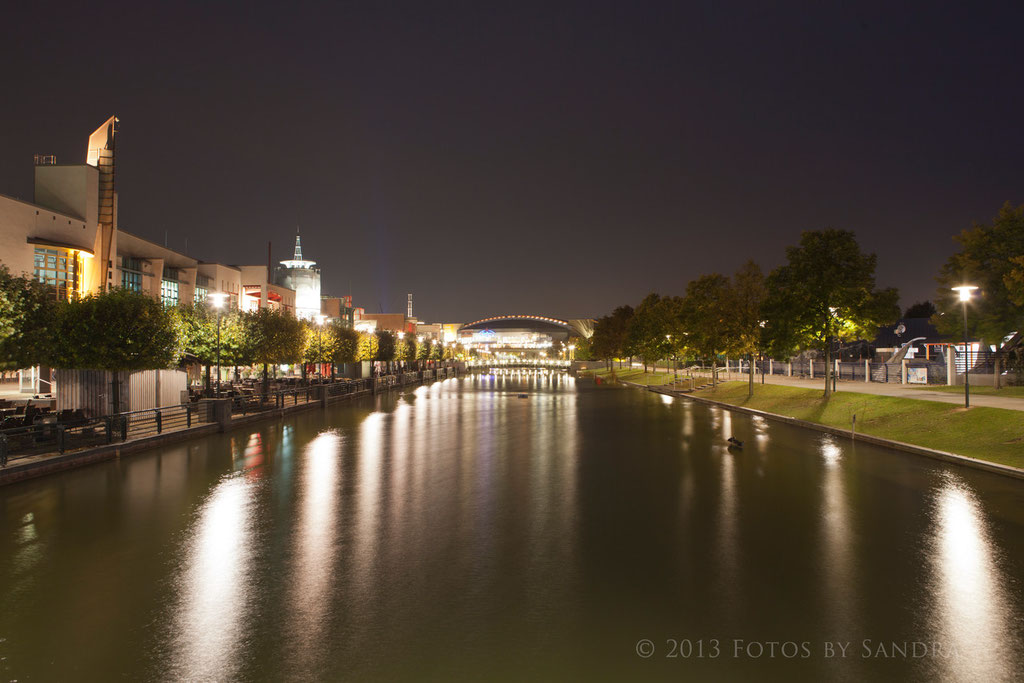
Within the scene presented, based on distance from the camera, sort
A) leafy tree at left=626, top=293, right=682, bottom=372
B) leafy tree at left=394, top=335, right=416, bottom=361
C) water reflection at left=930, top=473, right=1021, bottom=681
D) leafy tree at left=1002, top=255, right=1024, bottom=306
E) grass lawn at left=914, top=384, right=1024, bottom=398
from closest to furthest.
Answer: water reflection at left=930, top=473, right=1021, bottom=681
leafy tree at left=1002, top=255, right=1024, bottom=306
grass lawn at left=914, top=384, right=1024, bottom=398
leafy tree at left=626, top=293, right=682, bottom=372
leafy tree at left=394, top=335, right=416, bottom=361

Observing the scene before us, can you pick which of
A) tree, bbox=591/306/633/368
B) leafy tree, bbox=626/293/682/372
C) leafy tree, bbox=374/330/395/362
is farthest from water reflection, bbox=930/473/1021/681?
tree, bbox=591/306/633/368

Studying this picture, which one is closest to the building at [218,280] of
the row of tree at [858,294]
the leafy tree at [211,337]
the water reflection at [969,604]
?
the leafy tree at [211,337]

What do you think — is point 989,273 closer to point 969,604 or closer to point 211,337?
point 969,604

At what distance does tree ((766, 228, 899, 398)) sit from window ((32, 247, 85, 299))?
45.0m

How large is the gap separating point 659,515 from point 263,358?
124 ft

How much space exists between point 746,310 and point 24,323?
1689 inches

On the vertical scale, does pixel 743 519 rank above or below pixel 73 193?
below

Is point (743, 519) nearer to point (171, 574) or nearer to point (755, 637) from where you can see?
point (755, 637)

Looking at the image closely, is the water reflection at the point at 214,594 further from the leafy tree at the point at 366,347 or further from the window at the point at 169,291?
the window at the point at 169,291

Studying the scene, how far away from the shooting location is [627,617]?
7.17 metres

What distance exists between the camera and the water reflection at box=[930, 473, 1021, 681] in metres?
6.12

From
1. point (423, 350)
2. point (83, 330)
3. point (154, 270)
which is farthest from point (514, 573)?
point (423, 350)

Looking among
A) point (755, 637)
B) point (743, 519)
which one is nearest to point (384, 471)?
point (743, 519)

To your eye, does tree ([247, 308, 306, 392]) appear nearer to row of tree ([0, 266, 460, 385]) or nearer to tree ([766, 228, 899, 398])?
row of tree ([0, 266, 460, 385])
